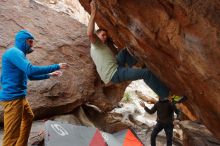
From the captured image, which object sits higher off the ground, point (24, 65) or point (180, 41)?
point (180, 41)

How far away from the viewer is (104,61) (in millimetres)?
6605

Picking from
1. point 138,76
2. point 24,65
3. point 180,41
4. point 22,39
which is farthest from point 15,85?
point 180,41

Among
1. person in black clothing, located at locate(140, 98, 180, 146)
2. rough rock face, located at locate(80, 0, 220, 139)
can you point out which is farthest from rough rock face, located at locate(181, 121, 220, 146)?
rough rock face, located at locate(80, 0, 220, 139)

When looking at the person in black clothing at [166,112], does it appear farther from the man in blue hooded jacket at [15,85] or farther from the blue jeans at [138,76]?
the man in blue hooded jacket at [15,85]

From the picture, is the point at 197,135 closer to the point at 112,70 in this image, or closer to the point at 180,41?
the point at 112,70

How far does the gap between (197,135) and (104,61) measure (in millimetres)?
3500

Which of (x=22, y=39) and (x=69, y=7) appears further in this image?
(x=69, y=7)

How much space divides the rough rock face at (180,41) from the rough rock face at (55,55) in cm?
353

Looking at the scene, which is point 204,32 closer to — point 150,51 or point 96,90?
point 150,51

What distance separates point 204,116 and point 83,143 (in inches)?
134

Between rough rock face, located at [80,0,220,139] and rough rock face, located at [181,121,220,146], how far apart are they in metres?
1.76

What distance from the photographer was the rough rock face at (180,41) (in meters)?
4.66

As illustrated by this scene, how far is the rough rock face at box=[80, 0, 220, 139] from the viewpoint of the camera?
466 cm

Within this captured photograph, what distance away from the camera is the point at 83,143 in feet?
28.5
